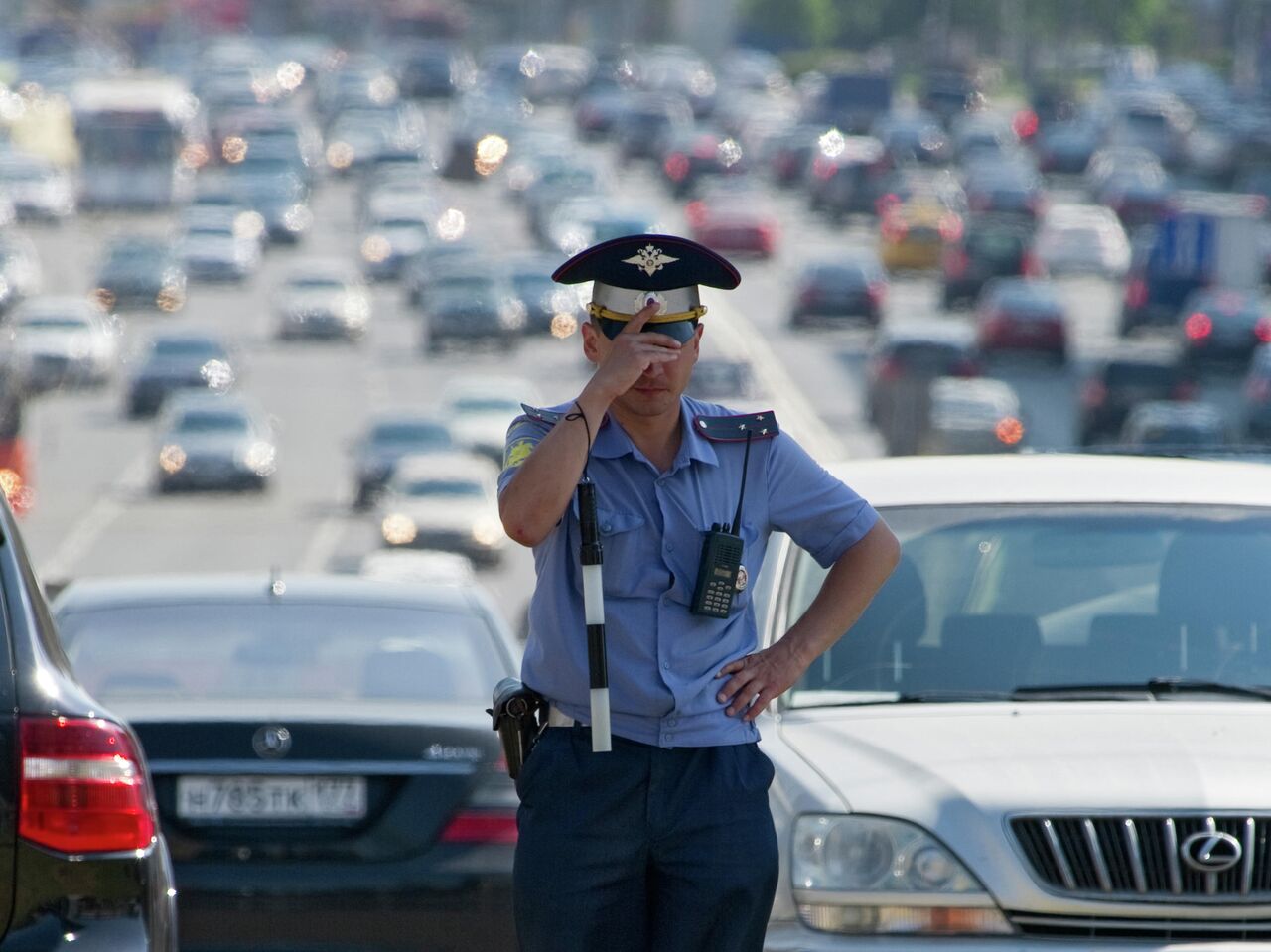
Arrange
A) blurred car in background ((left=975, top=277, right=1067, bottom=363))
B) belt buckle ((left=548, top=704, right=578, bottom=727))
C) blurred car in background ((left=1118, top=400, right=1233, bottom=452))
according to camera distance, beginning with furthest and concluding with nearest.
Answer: blurred car in background ((left=975, top=277, right=1067, bottom=363)) < blurred car in background ((left=1118, top=400, right=1233, bottom=452)) < belt buckle ((left=548, top=704, right=578, bottom=727))

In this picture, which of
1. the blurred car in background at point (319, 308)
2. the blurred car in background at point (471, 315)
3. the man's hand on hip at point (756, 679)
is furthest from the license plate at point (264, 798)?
the blurred car in background at point (319, 308)

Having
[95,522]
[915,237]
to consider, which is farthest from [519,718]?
[915,237]

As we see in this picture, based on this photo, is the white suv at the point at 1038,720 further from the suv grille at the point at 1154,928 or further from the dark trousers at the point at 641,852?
the dark trousers at the point at 641,852

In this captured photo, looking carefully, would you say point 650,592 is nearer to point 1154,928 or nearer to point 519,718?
point 519,718

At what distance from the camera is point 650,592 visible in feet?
14.6

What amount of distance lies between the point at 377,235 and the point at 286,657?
64463 millimetres

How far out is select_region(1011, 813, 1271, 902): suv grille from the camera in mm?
4996

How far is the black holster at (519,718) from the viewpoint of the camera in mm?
4508

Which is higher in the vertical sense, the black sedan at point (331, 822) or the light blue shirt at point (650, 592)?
the light blue shirt at point (650, 592)

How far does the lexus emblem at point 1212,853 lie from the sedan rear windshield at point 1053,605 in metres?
0.76

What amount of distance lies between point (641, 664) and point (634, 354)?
0.49 metres

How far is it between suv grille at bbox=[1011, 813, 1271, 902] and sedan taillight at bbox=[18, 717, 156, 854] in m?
1.58

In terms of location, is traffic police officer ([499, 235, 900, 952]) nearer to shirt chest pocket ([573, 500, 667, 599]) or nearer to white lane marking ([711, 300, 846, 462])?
shirt chest pocket ([573, 500, 667, 599])

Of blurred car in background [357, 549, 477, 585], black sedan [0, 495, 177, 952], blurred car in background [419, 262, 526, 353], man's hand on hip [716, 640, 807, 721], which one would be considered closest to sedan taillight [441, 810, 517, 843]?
black sedan [0, 495, 177, 952]
